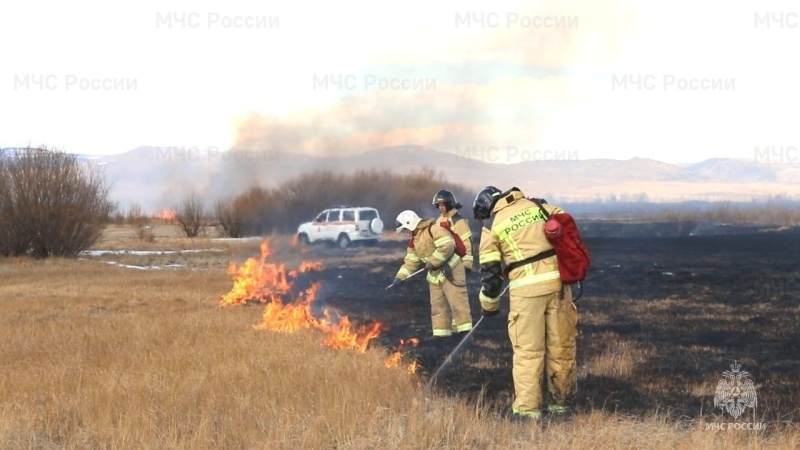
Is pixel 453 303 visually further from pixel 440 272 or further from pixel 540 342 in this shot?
pixel 540 342

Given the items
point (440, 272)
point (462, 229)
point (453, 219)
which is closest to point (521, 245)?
point (440, 272)

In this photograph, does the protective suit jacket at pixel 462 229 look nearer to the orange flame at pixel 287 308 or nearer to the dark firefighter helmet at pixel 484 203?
the orange flame at pixel 287 308

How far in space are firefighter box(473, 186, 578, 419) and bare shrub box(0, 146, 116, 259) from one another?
2527 cm

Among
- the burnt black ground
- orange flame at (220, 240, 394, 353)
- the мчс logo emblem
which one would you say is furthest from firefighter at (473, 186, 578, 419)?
orange flame at (220, 240, 394, 353)

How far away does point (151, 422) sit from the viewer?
5297 millimetres

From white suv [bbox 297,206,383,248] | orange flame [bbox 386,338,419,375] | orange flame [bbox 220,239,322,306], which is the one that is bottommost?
orange flame [bbox 386,338,419,375]

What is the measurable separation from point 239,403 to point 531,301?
249 centimetres

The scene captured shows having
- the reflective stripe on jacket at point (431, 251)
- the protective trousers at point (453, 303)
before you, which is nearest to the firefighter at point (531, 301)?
the reflective stripe on jacket at point (431, 251)

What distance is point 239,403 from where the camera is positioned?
5.81 m

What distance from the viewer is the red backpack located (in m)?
5.45

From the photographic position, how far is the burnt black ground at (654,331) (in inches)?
253

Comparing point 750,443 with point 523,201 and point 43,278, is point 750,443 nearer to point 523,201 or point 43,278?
point 523,201

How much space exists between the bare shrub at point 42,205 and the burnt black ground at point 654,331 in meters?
12.6

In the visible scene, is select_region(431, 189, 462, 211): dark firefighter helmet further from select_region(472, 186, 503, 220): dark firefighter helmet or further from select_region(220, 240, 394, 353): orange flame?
select_region(472, 186, 503, 220): dark firefighter helmet
